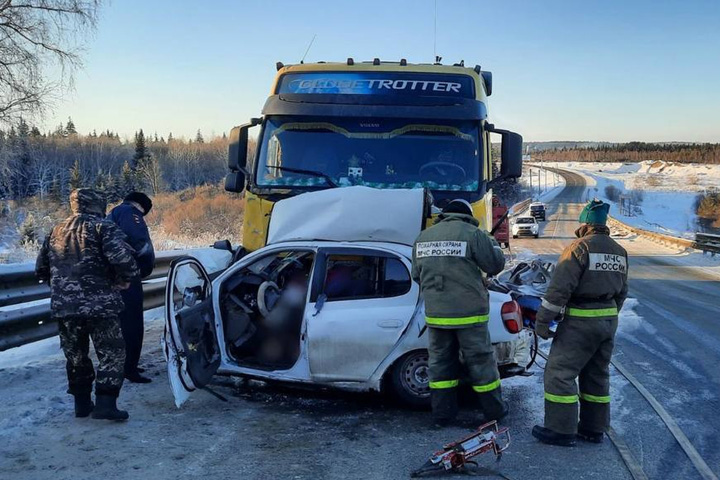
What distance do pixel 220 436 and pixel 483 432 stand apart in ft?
6.33

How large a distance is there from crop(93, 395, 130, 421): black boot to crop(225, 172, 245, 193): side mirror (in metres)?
3.12

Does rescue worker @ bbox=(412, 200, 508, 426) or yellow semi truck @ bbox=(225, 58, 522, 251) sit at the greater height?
yellow semi truck @ bbox=(225, 58, 522, 251)

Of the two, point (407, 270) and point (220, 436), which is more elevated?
point (407, 270)

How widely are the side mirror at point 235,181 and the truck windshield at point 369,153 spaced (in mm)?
349

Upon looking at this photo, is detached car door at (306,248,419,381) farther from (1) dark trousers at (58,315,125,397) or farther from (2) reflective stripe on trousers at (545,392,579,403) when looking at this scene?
(1) dark trousers at (58,315,125,397)

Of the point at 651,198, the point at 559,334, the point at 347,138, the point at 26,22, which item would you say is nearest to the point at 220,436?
the point at 559,334

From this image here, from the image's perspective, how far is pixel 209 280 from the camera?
589cm

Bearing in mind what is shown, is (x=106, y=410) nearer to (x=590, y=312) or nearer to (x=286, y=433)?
(x=286, y=433)

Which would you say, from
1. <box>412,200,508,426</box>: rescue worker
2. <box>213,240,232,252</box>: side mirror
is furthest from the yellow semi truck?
<box>412,200,508,426</box>: rescue worker

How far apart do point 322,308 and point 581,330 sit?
6.79 ft

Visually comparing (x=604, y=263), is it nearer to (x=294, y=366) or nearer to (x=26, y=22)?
(x=294, y=366)

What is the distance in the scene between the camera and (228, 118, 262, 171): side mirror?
7.33 m

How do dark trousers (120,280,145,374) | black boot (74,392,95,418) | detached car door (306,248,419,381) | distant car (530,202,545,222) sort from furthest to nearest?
distant car (530,202,545,222)
dark trousers (120,280,145,374)
detached car door (306,248,419,381)
black boot (74,392,95,418)

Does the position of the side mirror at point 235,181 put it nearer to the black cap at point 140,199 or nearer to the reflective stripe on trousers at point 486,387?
the black cap at point 140,199
